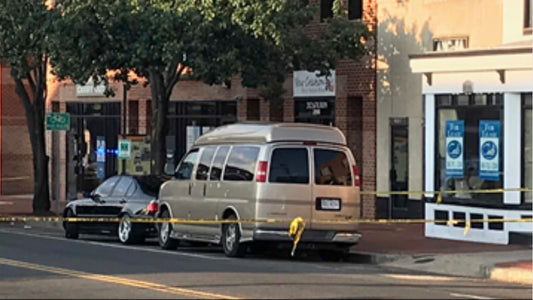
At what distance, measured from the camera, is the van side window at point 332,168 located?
18250 millimetres

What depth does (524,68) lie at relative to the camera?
20.2m

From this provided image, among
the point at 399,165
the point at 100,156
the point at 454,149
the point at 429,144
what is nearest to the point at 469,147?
the point at 454,149

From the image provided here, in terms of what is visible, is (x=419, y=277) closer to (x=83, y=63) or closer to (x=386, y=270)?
(x=386, y=270)

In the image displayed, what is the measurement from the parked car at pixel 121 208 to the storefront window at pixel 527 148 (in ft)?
24.4

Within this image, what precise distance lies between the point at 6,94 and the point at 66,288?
3129 centimetres

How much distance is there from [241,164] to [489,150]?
5.50 meters

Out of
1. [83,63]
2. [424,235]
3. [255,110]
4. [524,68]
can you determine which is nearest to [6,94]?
[255,110]

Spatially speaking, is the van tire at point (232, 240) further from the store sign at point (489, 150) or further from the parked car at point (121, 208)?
the store sign at point (489, 150)

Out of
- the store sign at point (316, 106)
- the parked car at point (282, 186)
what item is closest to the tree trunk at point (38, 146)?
the store sign at point (316, 106)

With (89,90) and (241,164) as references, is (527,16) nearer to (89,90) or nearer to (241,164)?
(241,164)

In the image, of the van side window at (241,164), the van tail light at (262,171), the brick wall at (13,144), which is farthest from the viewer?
the brick wall at (13,144)

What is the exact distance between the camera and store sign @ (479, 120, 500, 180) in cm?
2088

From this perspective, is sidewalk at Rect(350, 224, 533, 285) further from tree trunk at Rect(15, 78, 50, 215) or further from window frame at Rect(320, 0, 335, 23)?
tree trunk at Rect(15, 78, 50, 215)

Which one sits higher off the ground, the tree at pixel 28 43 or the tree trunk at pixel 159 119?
the tree at pixel 28 43
